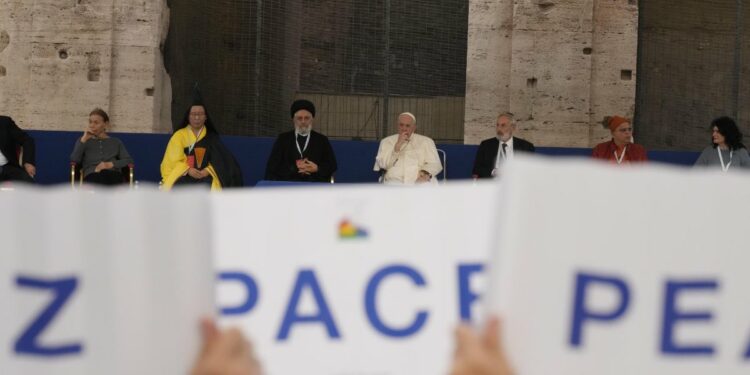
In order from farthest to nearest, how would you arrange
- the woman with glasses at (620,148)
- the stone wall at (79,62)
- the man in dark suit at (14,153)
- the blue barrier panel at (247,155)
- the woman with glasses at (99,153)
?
1. the stone wall at (79,62)
2. the blue barrier panel at (247,155)
3. the woman with glasses at (99,153)
4. the woman with glasses at (620,148)
5. the man in dark suit at (14,153)

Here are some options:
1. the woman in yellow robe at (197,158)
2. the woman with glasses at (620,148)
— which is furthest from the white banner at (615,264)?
the woman with glasses at (620,148)

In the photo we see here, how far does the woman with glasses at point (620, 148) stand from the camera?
10.4m

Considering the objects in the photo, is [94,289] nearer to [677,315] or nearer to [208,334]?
[208,334]

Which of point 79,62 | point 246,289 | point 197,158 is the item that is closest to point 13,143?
point 197,158

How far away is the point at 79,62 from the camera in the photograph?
12.0 metres

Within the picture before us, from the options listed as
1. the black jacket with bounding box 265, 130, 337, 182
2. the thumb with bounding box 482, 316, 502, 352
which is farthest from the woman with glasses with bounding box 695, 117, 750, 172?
the thumb with bounding box 482, 316, 502, 352

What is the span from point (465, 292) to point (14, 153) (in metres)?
8.77

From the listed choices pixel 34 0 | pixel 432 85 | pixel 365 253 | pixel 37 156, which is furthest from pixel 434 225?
pixel 432 85

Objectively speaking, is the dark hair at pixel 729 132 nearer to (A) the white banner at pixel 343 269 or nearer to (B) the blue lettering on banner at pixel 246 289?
(A) the white banner at pixel 343 269

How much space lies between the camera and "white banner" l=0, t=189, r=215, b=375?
4.82 ft

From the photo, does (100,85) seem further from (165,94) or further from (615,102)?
(615,102)

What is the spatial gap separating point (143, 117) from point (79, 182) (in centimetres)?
155

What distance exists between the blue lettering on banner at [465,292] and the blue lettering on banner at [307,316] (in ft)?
0.66

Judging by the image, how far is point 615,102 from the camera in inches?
479
